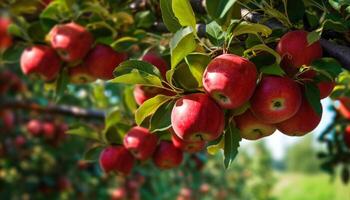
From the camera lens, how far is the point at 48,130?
10.6ft

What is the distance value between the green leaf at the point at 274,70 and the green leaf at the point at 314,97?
62 mm

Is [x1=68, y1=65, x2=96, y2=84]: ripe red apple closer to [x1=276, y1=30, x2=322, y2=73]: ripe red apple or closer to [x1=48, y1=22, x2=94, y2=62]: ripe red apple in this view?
[x1=48, y1=22, x2=94, y2=62]: ripe red apple

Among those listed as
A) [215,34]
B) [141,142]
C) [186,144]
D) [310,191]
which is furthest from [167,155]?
[310,191]

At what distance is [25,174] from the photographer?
4059 mm

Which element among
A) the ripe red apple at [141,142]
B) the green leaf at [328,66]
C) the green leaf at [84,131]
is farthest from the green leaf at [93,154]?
the green leaf at [328,66]

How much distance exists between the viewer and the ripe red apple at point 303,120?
2.90 feet

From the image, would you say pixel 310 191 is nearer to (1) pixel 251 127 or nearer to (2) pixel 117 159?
(2) pixel 117 159

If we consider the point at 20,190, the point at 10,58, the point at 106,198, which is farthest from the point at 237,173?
the point at 10,58

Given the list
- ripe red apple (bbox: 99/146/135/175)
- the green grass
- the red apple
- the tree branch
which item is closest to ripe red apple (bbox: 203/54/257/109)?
ripe red apple (bbox: 99/146/135/175)

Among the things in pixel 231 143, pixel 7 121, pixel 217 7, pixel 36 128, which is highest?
pixel 217 7

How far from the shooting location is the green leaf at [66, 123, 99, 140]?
144 centimetres

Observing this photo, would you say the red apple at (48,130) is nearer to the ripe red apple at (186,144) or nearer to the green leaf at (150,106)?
the ripe red apple at (186,144)

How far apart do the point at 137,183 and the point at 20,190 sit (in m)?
0.97

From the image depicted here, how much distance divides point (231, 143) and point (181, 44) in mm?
197
